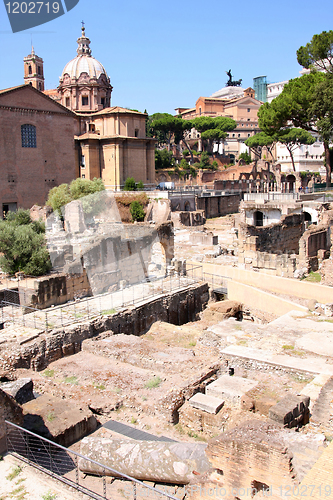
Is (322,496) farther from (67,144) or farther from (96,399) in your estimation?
(67,144)

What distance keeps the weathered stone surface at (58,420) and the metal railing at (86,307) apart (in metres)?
3.27

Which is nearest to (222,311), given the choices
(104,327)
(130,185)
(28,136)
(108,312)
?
(108,312)

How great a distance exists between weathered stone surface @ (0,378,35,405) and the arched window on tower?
102 ft

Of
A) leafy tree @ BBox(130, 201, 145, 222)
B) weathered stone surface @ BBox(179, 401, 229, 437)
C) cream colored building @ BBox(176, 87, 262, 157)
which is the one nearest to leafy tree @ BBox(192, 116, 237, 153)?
cream colored building @ BBox(176, 87, 262, 157)

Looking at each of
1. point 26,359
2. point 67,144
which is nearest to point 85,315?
point 26,359

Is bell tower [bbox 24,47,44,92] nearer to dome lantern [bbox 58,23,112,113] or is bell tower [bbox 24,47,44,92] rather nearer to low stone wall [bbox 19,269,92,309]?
dome lantern [bbox 58,23,112,113]

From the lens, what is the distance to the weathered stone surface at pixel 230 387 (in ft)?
22.6

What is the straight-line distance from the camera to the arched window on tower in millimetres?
34812

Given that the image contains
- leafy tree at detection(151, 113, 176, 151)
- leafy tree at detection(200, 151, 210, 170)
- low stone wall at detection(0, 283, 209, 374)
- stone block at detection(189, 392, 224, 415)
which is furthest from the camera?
leafy tree at detection(200, 151, 210, 170)

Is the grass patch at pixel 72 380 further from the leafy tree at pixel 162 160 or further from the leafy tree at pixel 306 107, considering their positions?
the leafy tree at pixel 162 160

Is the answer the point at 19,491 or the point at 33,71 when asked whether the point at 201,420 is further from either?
the point at 33,71

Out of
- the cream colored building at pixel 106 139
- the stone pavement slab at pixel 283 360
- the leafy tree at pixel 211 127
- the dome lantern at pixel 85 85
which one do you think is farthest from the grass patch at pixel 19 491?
the leafy tree at pixel 211 127

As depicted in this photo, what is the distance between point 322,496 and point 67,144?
3750 cm

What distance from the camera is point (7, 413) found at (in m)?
5.61
